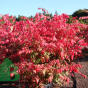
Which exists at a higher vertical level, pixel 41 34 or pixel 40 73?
pixel 41 34

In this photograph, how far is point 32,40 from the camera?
157 inches

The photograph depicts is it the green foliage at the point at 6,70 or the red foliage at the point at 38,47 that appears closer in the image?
the red foliage at the point at 38,47

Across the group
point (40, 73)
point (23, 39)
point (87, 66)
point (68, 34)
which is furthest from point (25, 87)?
point (87, 66)

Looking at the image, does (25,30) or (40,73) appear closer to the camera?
(40,73)

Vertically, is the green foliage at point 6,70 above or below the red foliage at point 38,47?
below

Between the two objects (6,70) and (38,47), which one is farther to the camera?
(6,70)

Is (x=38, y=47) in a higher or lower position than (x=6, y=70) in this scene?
higher

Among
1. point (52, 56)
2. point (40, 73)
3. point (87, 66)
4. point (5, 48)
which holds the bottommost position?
point (87, 66)

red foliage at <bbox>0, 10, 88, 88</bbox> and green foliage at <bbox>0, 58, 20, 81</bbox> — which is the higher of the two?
red foliage at <bbox>0, 10, 88, 88</bbox>

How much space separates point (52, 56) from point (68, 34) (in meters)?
0.75

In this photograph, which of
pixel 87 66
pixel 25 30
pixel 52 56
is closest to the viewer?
pixel 25 30

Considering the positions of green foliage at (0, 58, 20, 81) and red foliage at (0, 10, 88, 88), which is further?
green foliage at (0, 58, 20, 81)

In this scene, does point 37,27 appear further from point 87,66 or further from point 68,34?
point 87,66

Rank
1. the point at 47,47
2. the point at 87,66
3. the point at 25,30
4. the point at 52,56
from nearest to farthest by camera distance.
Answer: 1. the point at 47,47
2. the point at 25,30
3. the point at 52,56
4. the point at 87,66
